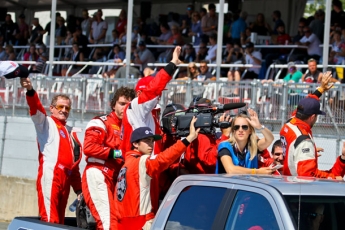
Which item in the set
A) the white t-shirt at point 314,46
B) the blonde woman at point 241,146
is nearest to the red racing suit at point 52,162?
the blonde woman at point 241,146


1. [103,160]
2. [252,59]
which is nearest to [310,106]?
[103,160]

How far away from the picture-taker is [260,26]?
18.6m

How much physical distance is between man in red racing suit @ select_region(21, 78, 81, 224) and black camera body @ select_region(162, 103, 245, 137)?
1.71 m

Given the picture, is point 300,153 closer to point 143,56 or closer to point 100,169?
point 100,169

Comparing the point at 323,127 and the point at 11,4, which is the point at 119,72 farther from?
the point at 11,4

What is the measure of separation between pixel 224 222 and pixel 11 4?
21.5 m

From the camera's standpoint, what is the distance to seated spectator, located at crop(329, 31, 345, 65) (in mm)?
15407

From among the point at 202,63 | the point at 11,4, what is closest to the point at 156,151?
the point at 202,63

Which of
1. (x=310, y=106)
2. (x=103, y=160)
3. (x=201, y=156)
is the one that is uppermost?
(x=310, y=106)

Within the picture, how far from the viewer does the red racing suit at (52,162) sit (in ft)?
27.0

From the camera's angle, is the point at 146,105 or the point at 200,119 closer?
the point at 200,119

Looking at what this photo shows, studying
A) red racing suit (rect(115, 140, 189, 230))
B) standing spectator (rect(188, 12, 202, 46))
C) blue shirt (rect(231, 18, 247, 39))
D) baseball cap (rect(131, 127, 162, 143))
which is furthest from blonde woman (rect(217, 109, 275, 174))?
standing spectator (rect(188, 12, 202, 46))

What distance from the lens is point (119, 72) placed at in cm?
1728

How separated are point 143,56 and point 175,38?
1.16 m
